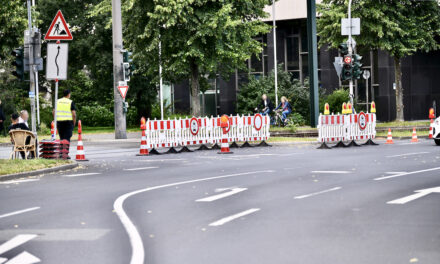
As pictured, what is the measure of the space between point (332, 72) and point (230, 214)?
126ft

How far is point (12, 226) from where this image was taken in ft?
30.2

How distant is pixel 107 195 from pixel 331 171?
5264mm

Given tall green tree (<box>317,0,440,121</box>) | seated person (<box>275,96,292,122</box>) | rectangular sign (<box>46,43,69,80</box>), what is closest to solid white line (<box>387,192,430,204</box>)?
rectangular sign (<box>46,43,69,80</box>)

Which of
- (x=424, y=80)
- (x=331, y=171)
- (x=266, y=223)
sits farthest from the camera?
(x=424, y=80)

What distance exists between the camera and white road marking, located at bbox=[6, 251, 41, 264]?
706 centimetres

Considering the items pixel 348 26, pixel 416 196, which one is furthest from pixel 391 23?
pixel 416 196

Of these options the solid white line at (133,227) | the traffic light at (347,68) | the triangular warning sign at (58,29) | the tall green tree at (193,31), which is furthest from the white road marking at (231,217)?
the tall green tree at (193,31)

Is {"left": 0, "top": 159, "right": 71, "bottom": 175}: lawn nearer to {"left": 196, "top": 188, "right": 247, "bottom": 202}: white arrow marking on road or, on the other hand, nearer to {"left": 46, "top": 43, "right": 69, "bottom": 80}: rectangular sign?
{"left": 46, "top": 43, "right": 69, "bottom": 80}: rectangular sign

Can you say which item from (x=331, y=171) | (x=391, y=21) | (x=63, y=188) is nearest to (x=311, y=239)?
(x=63, y=188)

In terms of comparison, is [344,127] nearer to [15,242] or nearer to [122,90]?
[122,90]

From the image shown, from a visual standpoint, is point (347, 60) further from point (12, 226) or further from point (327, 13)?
point (12, 226)

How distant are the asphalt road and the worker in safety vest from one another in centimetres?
289

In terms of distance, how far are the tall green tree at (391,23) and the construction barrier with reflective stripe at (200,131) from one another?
12529mm

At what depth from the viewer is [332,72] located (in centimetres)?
4728
